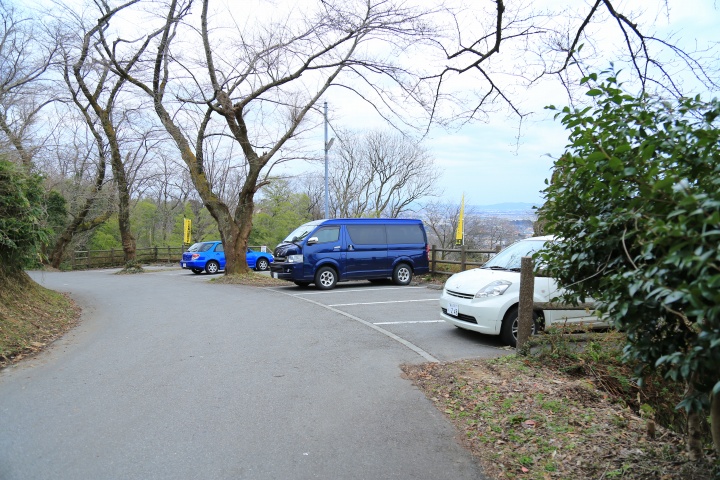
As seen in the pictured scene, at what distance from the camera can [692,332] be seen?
260 centimetres

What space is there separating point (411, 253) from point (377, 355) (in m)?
10.6

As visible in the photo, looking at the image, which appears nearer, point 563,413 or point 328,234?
point 563,413

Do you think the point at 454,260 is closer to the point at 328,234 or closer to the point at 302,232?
the point at 328,234

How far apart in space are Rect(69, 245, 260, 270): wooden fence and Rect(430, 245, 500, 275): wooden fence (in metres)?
16.2

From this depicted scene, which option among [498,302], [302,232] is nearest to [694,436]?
[498,302]

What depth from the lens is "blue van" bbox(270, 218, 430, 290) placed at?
1592 cm

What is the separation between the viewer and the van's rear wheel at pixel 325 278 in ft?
52.6

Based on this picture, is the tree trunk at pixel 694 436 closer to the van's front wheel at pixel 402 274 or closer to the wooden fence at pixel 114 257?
the van's front wheel at pixel 402 274

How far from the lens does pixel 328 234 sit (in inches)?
639

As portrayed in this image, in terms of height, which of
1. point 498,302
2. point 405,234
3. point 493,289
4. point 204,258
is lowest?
point 498,302

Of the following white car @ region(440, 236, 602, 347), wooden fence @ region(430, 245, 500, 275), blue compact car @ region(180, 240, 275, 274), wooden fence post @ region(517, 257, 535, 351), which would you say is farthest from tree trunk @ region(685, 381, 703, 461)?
blue compact car @ region(180, 240, 275, 274)

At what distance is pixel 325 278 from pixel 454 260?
178 inches

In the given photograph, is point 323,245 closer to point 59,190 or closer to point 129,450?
point 129,450

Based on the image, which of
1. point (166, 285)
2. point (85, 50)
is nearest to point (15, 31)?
point (85, 50)
